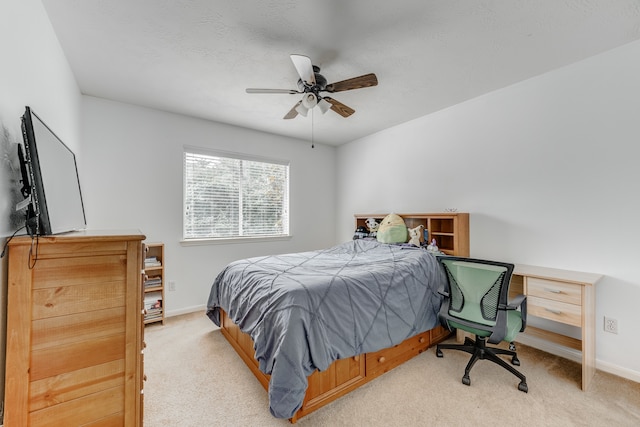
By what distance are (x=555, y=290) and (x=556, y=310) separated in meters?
0.16

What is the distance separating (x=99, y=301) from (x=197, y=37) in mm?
1947

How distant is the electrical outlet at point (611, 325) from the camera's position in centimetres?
211

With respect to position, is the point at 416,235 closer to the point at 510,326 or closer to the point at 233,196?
the point at 510,326

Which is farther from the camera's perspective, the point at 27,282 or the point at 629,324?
the point at 629,324

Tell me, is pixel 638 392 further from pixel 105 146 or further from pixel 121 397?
pixel 105 146

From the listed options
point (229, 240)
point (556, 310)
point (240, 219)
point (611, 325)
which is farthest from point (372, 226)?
point (611, 325)

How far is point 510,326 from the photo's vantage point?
2.01 meters

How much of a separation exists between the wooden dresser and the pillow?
2.87m

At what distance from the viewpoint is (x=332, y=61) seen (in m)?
2.27

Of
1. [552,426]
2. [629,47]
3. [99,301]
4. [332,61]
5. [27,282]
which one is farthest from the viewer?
[332,61]

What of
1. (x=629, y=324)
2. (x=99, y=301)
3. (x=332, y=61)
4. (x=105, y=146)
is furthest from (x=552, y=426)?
(x=105, y=146)

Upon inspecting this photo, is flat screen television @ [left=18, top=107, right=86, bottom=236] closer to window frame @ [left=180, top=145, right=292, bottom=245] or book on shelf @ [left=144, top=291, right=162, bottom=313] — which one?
book on shelf @ [left=144, top=291, right=162, bottom=313]

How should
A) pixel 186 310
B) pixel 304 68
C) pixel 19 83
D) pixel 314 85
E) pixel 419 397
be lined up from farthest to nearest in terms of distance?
pixel 186 310 < pixel 314 85 < pixel 304 68 < pixel 419 397 < pixel 19 83

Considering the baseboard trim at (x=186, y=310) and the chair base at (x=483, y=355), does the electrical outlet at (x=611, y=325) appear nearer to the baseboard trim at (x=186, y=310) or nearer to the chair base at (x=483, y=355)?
the chair base at (x=483, y=355)
